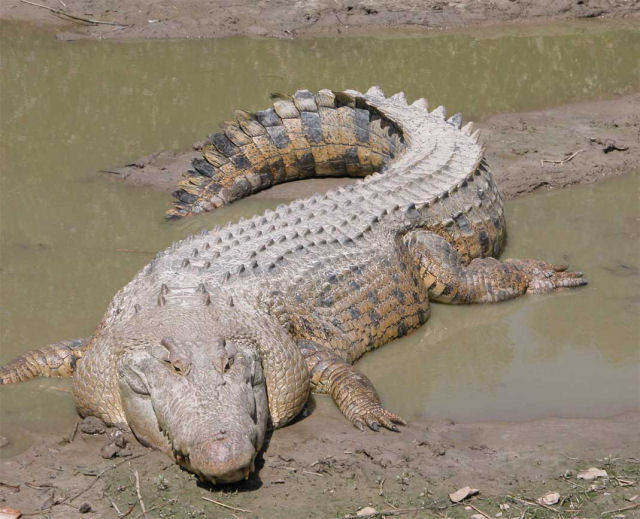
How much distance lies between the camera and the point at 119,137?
9.55m

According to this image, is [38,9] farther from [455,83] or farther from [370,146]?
[370,146]

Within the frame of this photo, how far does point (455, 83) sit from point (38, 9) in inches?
216

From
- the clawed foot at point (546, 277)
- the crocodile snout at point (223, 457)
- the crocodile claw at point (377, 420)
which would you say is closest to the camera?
the crocodile snout at point (223, 457)

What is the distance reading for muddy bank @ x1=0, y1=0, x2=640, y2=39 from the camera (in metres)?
12.5

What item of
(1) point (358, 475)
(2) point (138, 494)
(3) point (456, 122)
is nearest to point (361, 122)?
(3) point (456, 122)

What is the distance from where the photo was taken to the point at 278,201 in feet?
27.3

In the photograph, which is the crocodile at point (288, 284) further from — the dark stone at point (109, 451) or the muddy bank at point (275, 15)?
the muddy bank at point (275, 15)

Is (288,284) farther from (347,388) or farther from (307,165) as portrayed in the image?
(307,165)

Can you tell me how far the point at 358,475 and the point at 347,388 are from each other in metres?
0.76

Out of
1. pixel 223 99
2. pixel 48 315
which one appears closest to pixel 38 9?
pixel 223 99

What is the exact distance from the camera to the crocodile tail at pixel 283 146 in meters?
8.21

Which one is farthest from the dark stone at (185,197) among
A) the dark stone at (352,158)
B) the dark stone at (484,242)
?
the dark stone at (484,242)

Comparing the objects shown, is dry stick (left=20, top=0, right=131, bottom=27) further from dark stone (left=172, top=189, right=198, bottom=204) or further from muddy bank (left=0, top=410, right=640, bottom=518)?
muddy bank (left=0, top=410, right=640, bottom=518)

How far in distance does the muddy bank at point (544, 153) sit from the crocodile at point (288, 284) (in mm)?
574
